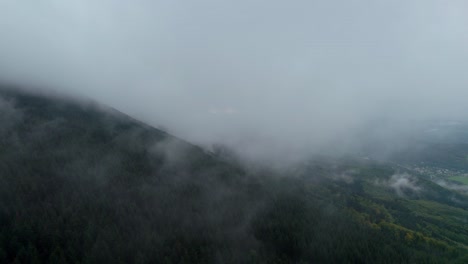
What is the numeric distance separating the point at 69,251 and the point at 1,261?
744 inches

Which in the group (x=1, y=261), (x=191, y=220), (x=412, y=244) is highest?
(x=412, y=244)

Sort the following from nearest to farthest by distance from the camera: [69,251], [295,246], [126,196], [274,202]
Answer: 1. [69,251]
2. [295,246]
3. [126,196]
4. [274,202]

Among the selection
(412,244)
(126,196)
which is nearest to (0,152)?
(126,196)

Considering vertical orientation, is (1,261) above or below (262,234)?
below

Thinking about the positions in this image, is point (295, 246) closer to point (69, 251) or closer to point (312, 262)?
point (312, 262)

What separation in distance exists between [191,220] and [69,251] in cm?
6367

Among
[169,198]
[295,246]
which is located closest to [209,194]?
[169,198]

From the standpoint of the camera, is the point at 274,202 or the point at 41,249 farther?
the point at 274,202

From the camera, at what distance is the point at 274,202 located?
18850 centimetres

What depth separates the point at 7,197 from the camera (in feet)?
414

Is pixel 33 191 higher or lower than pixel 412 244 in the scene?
lower

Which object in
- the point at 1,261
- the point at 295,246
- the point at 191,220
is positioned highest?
the point at 295,246

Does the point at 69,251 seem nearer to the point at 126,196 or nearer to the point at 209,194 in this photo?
the point at 126,196

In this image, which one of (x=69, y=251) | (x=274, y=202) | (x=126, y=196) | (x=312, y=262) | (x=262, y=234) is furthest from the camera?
(x=274, y=202)
